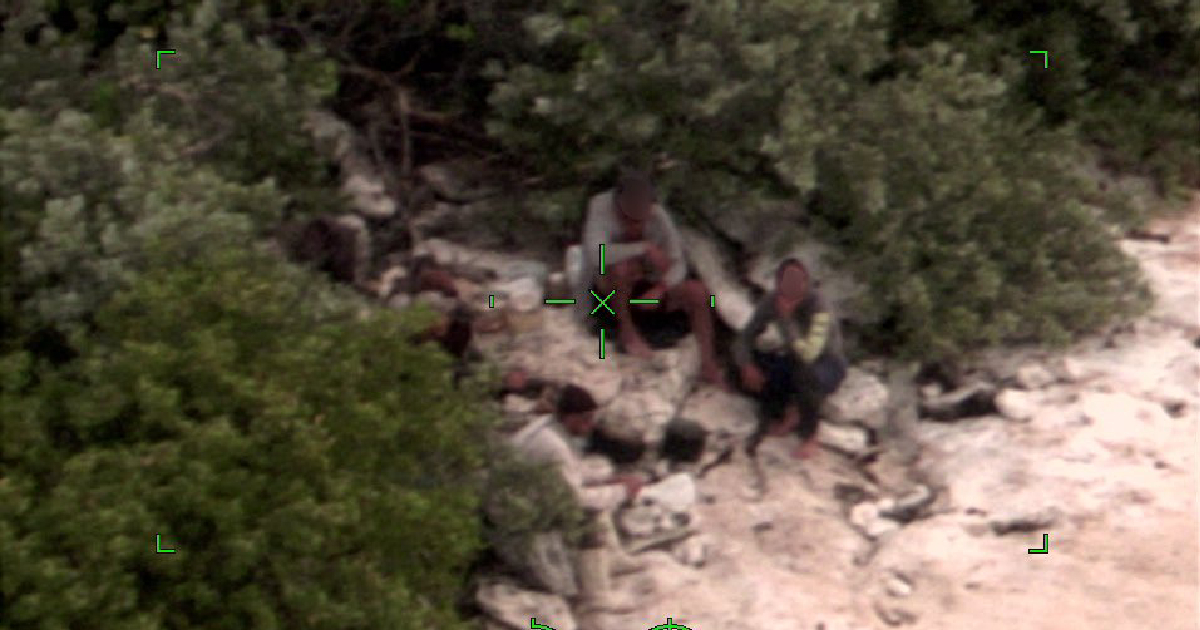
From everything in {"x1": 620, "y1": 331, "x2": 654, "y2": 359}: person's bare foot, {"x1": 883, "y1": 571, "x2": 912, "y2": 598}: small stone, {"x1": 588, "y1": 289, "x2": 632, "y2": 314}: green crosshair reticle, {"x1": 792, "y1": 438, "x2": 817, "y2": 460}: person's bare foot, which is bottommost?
{"x1": 883, "y1": 571, "x2": 912, "y2": 598}: small stone

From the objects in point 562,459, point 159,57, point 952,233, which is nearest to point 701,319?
point 562,459

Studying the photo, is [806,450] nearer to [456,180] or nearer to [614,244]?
[614,244]

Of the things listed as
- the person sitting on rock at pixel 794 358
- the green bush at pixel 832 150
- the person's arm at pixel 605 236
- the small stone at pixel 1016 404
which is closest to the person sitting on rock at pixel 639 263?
the person's arm at pixel 605 236

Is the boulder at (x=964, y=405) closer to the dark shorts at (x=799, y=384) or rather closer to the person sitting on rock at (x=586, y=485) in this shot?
the dark shorts at (x=799, y=384)

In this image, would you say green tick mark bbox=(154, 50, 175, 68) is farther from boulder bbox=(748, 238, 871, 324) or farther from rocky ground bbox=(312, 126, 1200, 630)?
boulder bbox=(748, 238, 871, 324)

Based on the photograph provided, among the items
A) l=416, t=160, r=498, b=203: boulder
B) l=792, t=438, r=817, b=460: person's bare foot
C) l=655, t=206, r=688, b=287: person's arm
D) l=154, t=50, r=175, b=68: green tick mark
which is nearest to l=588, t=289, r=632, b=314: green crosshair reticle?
l=655, t=206, r=688, b=287: person's arm

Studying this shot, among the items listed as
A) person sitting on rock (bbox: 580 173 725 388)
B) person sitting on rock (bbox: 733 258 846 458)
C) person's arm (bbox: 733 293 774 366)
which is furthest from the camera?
person sitting on rock (bbox: 580 173 725 388)
